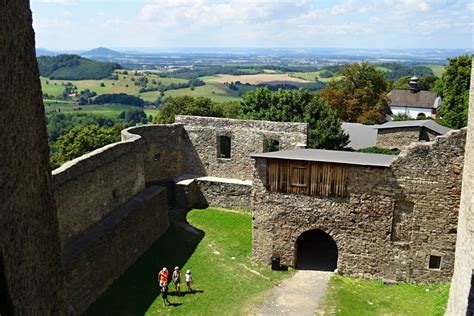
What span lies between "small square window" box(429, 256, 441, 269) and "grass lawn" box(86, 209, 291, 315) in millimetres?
5038

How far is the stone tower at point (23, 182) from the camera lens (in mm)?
3201

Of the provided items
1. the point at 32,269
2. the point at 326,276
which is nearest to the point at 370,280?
the point at 326,276

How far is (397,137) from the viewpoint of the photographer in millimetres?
33531

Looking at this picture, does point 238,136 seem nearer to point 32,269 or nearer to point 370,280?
point 370,280

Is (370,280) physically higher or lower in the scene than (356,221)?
lower

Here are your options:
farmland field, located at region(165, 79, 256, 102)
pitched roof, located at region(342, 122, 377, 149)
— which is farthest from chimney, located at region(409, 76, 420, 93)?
farmland field, located at region(165, 79, 256, 102)

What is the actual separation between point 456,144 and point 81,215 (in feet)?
40.1

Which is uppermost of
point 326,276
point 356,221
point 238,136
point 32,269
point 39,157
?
point 39,157

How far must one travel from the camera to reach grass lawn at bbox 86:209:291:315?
14.1 metres

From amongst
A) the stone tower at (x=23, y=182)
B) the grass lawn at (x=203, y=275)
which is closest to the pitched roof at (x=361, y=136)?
the grass lawn at (x=203, y=275)

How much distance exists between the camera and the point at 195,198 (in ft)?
76.3

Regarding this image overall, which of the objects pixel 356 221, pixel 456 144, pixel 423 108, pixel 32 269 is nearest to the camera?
pixel 32 269

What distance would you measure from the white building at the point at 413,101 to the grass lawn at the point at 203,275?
5051cm

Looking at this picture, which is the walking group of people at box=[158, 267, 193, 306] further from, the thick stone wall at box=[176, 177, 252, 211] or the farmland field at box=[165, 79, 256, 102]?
the farmland field at box=[165, 79, 256, 102]
